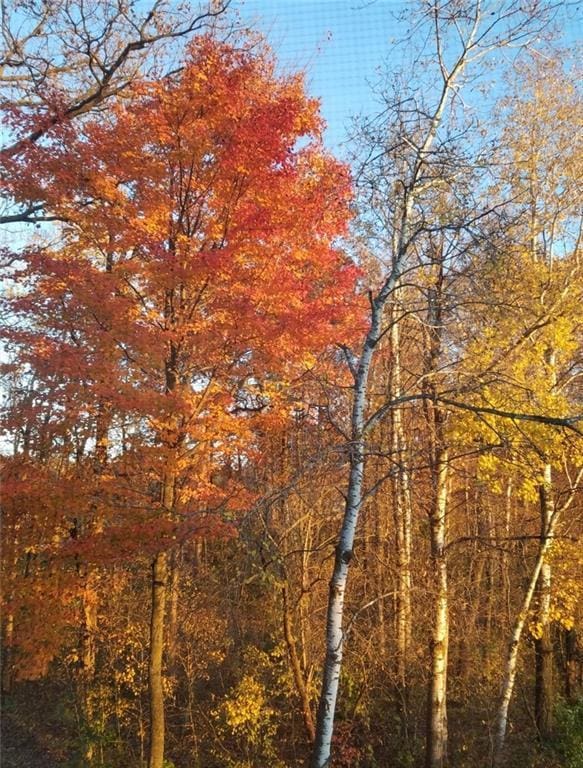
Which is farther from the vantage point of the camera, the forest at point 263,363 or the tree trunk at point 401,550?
the tree trunk at point 401,550

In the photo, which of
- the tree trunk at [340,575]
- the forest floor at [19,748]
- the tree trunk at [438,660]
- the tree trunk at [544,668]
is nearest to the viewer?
the tree trunk at [340,575]

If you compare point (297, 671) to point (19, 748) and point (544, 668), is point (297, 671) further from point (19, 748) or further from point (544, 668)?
point (19, 748)

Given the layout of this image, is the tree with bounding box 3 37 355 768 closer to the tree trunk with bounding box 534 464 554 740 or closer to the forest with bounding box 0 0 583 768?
the forest with bounding box 0 0 583 768

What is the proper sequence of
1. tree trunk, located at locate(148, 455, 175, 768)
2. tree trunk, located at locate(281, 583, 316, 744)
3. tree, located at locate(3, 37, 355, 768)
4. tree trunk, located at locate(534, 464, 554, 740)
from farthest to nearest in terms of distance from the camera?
tree trunk, located at locate(534, 464, 554, 740) → tree trunk, located at locate(281, 583, 316, 744) → tree trunk, located at locate(148, 455, 175, 768) → tree, located at locate(3, 37, 355, 768)

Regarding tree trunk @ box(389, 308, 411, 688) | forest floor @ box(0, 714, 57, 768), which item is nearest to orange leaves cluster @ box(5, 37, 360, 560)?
tree trunk @ box(389, 308, 411, 688)

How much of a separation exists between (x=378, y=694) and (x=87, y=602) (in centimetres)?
583

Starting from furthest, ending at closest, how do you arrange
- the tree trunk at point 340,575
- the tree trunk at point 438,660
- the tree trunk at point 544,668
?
the tree trunk at point 544,668 < the tree trunk at point 438,660 < the tree trunk at point 340,575

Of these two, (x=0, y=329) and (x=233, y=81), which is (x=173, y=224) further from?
(x=0, y=329)

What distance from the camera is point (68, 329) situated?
6.12m

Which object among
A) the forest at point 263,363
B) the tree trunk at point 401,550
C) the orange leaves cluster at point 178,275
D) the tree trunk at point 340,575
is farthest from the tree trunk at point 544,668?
the tree trunk at point 340,575

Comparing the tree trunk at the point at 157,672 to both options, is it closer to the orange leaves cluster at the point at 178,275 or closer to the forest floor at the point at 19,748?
the orange leaves cluster at the point at 178,275

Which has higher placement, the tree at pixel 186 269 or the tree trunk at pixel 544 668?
the tree at pixel 186 269

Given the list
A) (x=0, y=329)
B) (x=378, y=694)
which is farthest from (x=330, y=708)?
(x=378, y=694)

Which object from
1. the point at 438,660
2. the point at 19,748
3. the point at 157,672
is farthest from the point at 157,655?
the point at 19,748
